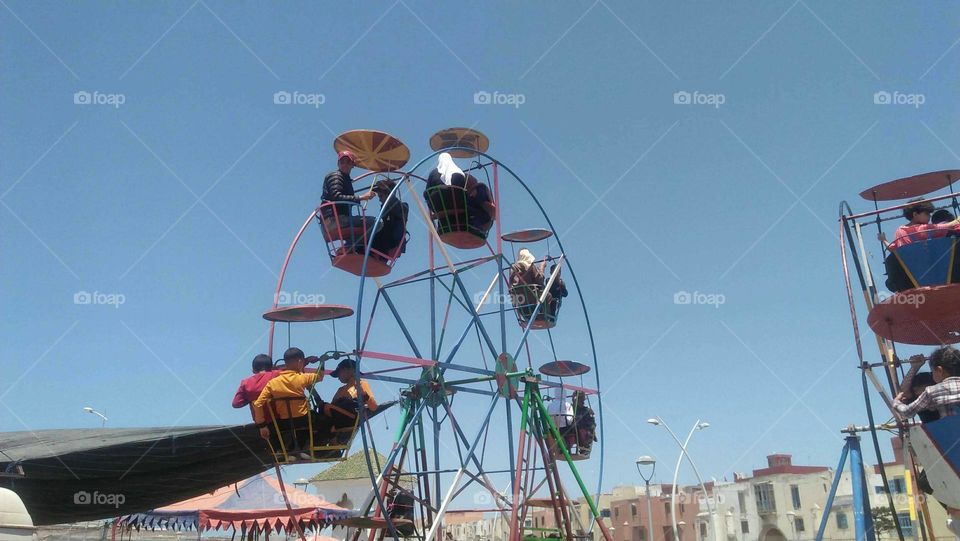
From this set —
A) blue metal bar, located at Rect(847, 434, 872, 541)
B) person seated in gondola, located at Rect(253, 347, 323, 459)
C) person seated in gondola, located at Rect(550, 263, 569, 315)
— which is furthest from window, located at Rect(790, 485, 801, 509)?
person seated in gondola, located at Rect(253, 347, 323, 459)

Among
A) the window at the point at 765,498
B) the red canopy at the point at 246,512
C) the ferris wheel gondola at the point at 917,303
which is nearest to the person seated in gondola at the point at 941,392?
the ferris wheel gondola at the point at 917,303

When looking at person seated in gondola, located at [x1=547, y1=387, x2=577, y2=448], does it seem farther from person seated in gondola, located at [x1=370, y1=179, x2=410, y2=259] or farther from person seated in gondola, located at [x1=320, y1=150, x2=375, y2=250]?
person seated in gondola, located at [x1=320, y1=150, x2=375, y2=250]

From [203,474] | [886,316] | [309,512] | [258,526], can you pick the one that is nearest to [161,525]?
[258,526]

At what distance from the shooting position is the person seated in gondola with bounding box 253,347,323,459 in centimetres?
888

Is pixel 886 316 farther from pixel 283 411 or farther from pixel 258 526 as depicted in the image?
pixel 258 526

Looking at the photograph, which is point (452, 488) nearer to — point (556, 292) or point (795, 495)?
point (556, 292)

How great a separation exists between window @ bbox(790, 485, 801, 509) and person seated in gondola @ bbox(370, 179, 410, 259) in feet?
231

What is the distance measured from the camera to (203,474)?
10.3 m

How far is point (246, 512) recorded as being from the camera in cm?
1953

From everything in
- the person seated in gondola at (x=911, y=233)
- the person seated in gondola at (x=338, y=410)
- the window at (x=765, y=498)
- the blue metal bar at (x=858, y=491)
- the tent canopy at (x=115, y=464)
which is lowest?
the window at (x=765, y=498)

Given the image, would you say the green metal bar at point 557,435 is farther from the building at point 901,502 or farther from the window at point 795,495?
the window at point 795,495

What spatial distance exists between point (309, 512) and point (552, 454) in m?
10.3

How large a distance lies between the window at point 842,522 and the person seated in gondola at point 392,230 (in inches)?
2641

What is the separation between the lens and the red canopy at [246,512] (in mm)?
19547
